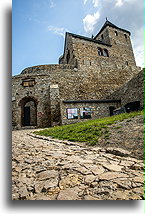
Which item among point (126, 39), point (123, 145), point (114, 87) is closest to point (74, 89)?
point (114, 87)

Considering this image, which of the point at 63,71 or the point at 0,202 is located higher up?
the point at 63,71

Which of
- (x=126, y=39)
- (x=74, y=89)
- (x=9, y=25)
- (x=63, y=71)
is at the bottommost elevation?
(x=9, y=25)

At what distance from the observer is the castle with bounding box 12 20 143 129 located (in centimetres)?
1036

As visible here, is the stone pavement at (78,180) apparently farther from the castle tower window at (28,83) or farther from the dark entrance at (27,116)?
the dark entrance at (27,116)

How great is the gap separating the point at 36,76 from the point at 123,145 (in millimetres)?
11038

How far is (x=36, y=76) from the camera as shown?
12234 millimetres

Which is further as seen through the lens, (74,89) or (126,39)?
(126,39)

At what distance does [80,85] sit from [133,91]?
17.0 feet

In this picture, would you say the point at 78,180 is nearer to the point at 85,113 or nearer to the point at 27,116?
the point at 85,113

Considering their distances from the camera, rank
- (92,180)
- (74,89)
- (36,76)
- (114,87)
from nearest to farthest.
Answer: (92,180)
(36,76)
(74,89)
(114,87)

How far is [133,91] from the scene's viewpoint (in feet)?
34.2

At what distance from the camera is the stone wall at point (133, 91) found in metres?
9.48

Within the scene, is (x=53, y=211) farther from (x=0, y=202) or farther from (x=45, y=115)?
(x=45, y=115)

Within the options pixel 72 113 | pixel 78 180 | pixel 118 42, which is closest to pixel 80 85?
pixel 72 113
